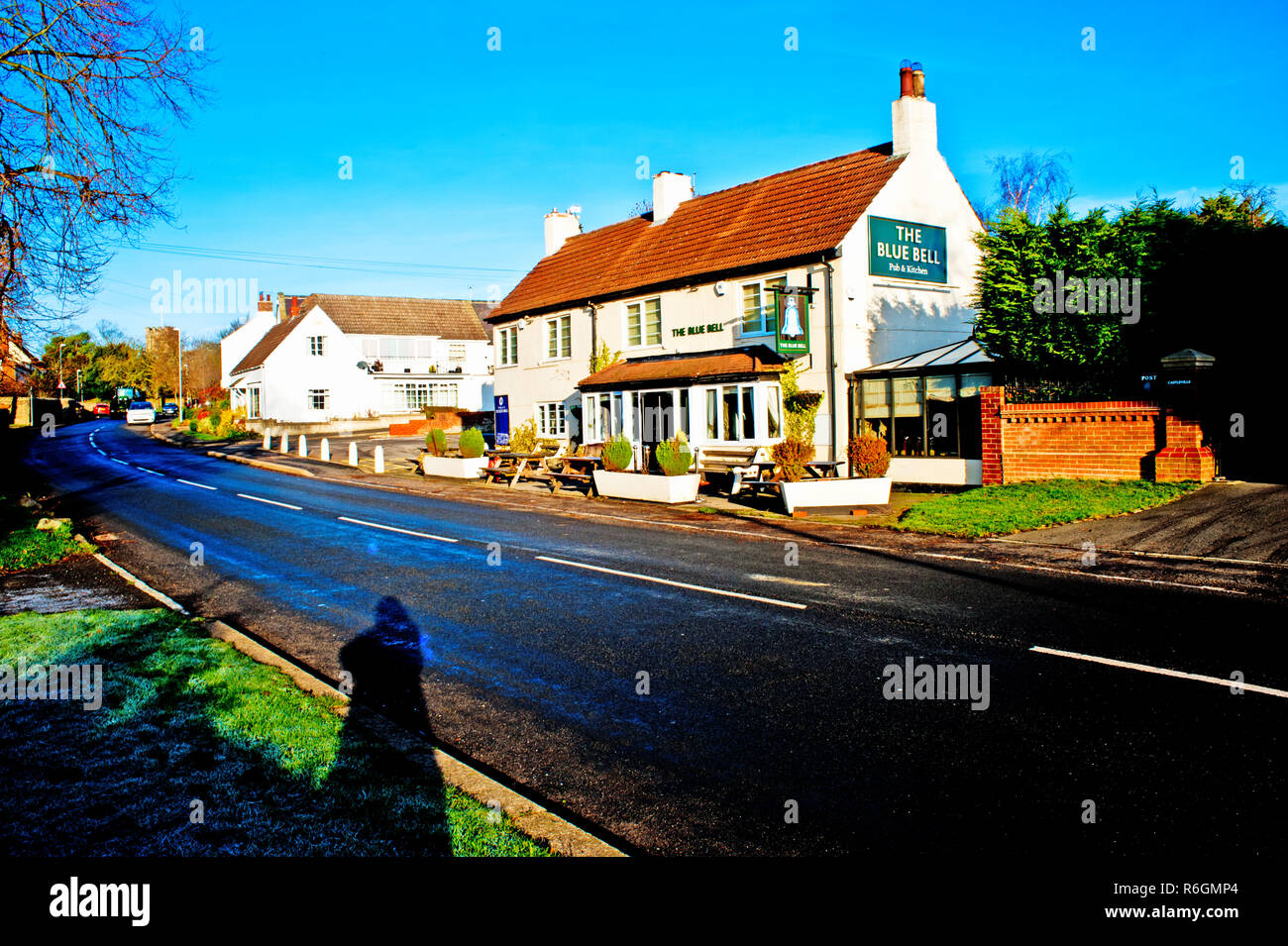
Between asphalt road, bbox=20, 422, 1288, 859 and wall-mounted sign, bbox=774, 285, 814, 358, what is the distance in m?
10.6

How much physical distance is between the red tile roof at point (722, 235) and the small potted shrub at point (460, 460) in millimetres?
7030

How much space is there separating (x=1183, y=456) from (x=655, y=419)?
15.1 metres

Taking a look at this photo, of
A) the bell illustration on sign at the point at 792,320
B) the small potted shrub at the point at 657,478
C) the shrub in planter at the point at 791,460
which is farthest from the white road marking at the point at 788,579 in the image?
the bell illustration on sign at the point at 792,320

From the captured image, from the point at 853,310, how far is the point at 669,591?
609 inches

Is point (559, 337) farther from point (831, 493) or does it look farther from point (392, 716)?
point (392, 716)

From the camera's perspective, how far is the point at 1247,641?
7.47 m

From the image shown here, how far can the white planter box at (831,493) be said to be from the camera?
1822 cm

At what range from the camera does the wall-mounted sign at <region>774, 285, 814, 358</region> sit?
2339 centimetres

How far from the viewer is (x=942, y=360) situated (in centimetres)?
2219

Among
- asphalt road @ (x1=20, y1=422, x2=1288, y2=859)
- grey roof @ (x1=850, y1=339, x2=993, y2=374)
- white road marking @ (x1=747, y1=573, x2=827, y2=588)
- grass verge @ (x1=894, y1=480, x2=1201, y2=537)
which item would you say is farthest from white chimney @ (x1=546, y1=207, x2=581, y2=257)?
white road marking @ (x1=747, y1=573, x2=827, y2=588)

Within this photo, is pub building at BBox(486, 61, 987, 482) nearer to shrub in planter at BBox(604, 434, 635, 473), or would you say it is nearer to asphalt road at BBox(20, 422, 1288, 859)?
shrub in planter at BBox(604, 434, 635, 473)

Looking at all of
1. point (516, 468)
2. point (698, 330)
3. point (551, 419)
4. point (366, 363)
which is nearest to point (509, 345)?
point (551, 419)
